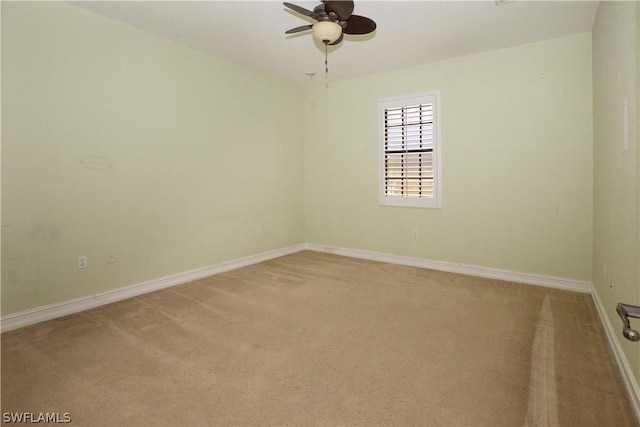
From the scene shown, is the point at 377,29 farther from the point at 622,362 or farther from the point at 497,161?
the point at 622,362

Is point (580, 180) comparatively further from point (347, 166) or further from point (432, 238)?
point (347, 166)

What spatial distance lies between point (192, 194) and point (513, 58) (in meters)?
3.94

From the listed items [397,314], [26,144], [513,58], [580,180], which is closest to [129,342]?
[26,144]

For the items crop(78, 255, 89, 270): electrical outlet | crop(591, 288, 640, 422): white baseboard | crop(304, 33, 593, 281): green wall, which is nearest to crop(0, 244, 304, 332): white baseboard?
crop(78, 255, 89, 270): electrical outlet

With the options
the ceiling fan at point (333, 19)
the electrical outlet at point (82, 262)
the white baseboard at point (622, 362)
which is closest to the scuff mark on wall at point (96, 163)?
the electrical outlet at point (82, 262)

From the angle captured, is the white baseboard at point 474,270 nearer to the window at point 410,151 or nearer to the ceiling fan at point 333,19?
the window at point 410,151

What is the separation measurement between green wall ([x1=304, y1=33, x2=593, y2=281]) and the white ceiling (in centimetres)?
28

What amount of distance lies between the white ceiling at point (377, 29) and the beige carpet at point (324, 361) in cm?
263

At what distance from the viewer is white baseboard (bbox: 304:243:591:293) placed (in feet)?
11.7

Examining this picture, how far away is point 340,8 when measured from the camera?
2.38m

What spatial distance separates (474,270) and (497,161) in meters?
1.33

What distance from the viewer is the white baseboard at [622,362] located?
168 centimetres

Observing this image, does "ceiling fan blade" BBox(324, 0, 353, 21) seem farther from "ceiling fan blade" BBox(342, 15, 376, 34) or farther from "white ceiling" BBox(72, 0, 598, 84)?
"white ceiling" BBox(72, 0, 598, 84)

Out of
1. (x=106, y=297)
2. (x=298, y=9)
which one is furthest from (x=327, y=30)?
(x=106, y=297)
